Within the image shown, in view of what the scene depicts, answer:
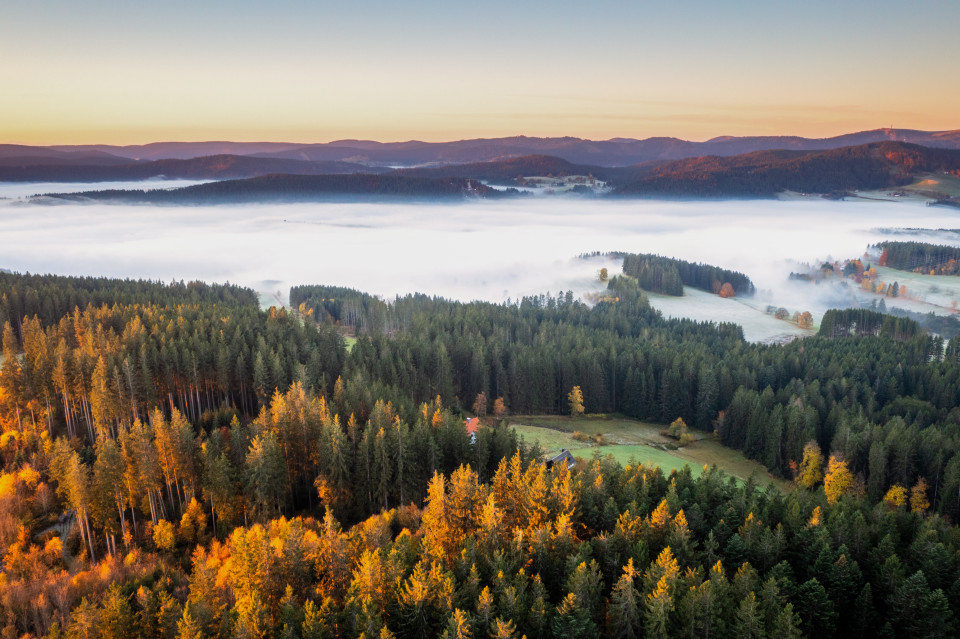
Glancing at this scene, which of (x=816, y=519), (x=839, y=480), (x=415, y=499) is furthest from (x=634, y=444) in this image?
(x=816, y=519)

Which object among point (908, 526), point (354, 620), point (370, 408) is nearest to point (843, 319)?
point (908, 526)

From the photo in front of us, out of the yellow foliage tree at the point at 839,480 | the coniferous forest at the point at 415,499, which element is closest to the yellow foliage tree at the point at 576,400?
the coniferous forest at the point at 415,499

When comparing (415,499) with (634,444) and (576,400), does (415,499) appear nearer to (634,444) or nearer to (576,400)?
(634,444)

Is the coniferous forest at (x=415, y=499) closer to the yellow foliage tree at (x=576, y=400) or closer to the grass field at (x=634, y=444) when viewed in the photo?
the grass field at (x=634, y=444)

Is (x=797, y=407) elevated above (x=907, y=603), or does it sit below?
below

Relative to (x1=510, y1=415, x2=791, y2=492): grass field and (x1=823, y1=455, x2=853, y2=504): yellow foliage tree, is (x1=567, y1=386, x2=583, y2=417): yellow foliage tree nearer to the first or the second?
(x1=510, y1=415, x2=791, y2=492): grass field

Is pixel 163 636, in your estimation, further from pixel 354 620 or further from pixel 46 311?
pixel 46 311
